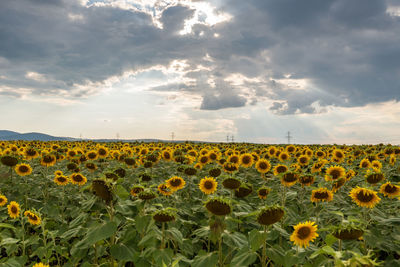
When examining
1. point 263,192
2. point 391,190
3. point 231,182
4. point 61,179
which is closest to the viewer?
point 231,182

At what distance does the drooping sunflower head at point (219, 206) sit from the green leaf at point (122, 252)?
1.35 metres

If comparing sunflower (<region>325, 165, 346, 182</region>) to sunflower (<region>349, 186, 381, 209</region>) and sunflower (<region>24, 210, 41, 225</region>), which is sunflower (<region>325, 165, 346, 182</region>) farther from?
sunflower (<region>24, 210, 41, 225</region>)

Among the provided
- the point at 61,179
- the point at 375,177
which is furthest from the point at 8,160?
the point at 375,177

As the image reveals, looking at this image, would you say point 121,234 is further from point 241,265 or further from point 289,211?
point 289,211

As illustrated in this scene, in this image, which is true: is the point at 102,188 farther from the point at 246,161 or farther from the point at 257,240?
the point at 246,161

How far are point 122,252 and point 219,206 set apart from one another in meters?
1.56

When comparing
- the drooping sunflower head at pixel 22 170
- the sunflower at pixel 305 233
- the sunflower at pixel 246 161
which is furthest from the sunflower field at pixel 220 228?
the sunflower at pixel 246 161

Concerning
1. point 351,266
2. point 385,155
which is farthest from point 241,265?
point 385,155

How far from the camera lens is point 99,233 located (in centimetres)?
317

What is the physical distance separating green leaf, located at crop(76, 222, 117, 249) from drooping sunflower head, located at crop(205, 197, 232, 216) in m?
1.12

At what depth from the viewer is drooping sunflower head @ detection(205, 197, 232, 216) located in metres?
3.06

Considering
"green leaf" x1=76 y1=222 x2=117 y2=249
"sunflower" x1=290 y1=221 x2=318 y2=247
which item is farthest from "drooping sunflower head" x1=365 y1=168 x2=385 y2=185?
"green leaf" x1=76 y1=222 x2=117 y2=249

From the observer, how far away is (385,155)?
1208 cm

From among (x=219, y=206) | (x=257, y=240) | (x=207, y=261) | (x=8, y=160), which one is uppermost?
(x=8, y=160)
